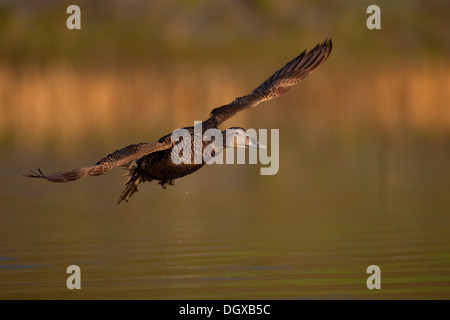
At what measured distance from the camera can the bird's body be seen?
36.5 feet

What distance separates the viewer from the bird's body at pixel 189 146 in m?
11.1

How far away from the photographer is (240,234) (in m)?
13.2

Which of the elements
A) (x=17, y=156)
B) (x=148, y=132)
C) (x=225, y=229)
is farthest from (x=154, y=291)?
(x=148, y=132)

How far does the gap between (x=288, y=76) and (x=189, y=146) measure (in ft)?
6.92

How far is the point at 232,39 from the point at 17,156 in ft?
112

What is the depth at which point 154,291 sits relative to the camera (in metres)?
9.97

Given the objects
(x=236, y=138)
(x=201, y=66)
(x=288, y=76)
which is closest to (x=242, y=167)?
(x=288, y=76)

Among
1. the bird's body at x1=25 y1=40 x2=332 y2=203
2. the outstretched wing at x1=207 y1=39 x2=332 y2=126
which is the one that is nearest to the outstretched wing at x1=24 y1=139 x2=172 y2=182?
the bird's body at x1=25 y1=40 x2=332 y2=203

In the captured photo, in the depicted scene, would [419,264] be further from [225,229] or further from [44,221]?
[44,221]

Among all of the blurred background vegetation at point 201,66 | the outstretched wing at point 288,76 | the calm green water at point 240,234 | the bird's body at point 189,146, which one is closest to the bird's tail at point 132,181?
the bird's body at point 189,146

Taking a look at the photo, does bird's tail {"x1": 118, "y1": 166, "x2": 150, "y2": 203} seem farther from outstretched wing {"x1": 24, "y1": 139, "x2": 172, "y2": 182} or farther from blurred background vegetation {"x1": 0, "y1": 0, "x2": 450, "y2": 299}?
outstretched wing {"x1": 24, "y1": 139, "x2": 172, "y2": 182}

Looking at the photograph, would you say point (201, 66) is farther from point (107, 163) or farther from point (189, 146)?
point (107, 163)

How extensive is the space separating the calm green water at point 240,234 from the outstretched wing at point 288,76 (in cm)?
164

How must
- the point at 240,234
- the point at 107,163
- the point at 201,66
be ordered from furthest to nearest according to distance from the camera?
the point at 201,66 < the point at 240,234 < the point at 107,163
